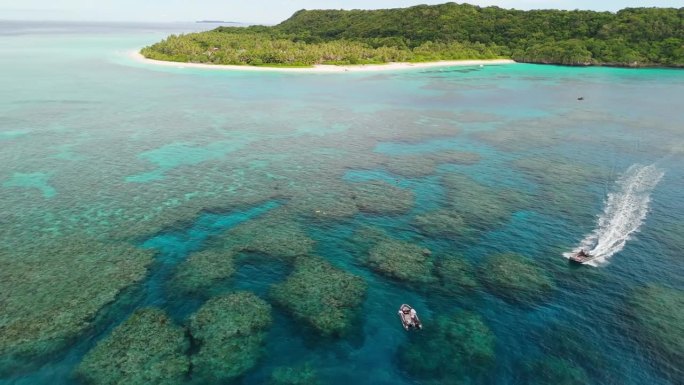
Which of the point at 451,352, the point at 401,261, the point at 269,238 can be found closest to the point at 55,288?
the point at 269,238

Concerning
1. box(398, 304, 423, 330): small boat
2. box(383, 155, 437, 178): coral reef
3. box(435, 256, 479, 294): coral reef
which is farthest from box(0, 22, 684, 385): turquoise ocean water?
box(398, 304, 423, 330): small boat

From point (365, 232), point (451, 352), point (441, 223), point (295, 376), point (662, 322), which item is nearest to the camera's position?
point (295, 376)

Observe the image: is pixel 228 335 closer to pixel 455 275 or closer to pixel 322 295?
pixel 322 295

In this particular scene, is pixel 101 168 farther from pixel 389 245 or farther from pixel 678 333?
pixel 678 333

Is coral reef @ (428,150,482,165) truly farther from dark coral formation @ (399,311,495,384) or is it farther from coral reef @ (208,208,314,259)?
dark coral formation @ (399,311,495,384)

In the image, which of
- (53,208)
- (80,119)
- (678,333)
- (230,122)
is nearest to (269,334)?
(678,333)
